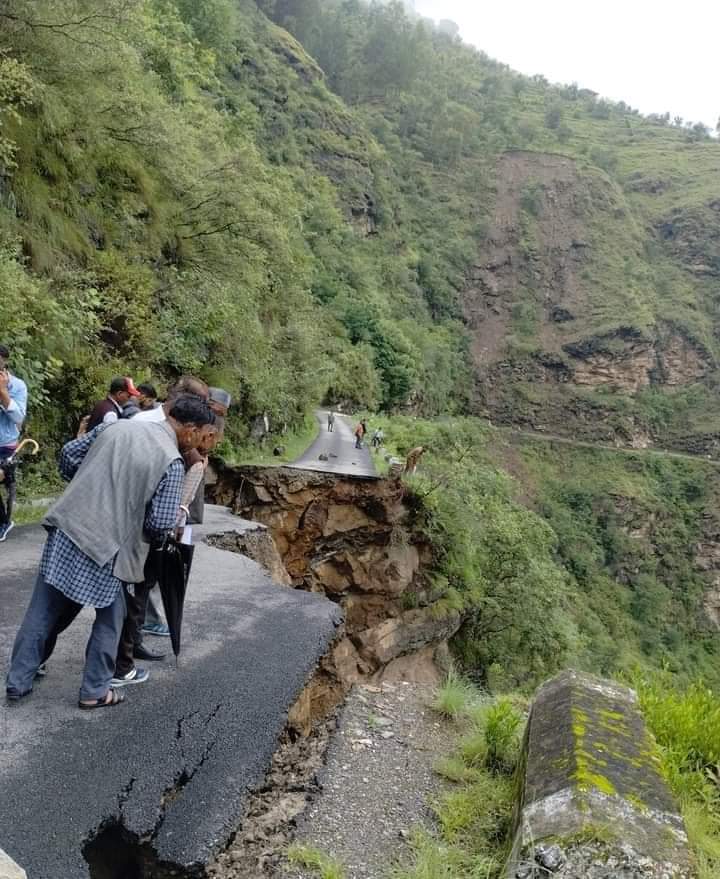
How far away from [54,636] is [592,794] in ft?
9.39

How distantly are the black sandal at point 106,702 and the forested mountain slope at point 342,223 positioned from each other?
5.70 metres

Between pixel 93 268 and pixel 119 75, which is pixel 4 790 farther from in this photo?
pixel 119 75

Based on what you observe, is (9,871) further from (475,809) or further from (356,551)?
(356,551)

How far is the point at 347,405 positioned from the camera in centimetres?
3922

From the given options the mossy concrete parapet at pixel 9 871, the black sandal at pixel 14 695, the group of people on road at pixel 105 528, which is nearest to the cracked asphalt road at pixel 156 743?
the black sandal at pixel 14 695

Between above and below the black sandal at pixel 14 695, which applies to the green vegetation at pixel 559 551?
below

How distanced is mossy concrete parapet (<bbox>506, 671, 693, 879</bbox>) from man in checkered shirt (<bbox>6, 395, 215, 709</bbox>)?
2.15 metres

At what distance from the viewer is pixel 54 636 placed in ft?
11.8

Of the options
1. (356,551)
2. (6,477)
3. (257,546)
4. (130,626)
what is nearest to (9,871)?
(130,626)

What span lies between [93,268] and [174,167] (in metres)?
4.02

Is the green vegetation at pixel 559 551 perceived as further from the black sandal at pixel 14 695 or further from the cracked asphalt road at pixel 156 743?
the black sandal at pixel 14 695

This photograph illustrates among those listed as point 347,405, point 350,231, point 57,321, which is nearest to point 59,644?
point 57,321

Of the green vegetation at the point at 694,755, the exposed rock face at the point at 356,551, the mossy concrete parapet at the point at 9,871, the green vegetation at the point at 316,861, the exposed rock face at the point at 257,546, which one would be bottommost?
the exposed rock face at the point at 356,551

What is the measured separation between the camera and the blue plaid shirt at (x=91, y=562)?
130 inches
